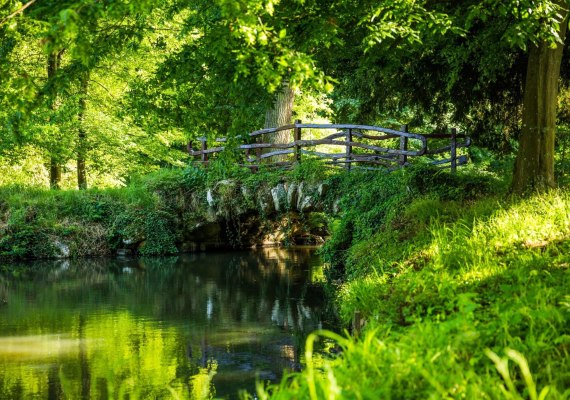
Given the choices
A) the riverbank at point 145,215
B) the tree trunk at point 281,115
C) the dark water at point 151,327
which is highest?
the tree trunk at point 281,115

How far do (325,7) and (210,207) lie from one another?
42.3 feet

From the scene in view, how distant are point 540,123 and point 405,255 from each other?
2.68m

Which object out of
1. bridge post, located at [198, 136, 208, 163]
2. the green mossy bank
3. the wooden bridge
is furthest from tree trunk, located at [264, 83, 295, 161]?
bridge post, located at [198, 136, 208, 163]

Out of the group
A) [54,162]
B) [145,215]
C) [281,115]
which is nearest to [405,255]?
[281,115]

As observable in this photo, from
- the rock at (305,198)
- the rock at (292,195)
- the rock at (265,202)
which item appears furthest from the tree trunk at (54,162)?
the rock at (305,198)

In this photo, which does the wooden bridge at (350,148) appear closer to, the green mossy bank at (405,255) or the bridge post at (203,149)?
the bridge post at (203,149)

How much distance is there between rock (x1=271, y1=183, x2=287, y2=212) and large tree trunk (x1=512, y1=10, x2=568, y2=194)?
9612 mm

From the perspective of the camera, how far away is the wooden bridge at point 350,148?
1515cm

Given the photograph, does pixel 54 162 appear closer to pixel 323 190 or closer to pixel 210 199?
pixel 210 199

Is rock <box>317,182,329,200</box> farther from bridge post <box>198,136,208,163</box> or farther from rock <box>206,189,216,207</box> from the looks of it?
bridge post <box>198,136,208,163</box>

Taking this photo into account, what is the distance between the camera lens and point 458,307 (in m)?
6.32

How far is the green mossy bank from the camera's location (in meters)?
4.20

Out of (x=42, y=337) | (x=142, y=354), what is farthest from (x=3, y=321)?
(x=142, y=354)

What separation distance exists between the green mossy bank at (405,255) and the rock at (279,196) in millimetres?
118
